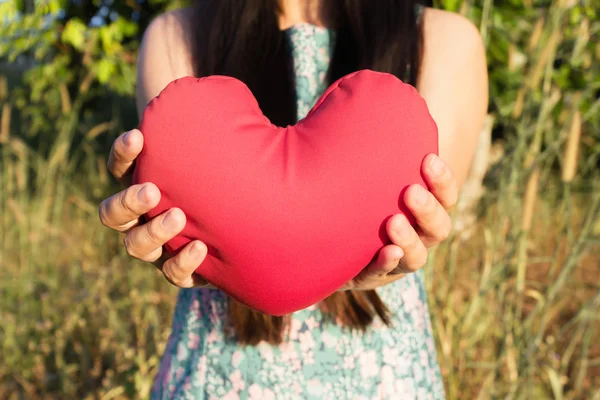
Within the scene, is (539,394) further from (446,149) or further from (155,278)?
(155,278)

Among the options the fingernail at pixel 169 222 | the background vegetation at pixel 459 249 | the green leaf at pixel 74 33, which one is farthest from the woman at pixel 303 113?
the green leaf at pixel 74 33

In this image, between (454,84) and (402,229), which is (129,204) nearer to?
(402,229)

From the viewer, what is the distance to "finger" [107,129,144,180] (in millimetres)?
595

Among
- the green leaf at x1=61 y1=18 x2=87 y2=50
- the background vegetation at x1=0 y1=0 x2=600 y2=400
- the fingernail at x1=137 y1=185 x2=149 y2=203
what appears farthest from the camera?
the green leaf at x1=61 y1=18 x2=87 y2=50

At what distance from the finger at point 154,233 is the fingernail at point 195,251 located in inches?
0.8

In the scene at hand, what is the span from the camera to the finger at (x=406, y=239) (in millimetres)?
603

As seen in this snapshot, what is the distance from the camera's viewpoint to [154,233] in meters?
0.61

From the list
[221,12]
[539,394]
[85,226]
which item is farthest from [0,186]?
[539,394]

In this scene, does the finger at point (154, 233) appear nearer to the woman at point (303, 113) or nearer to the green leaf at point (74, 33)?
the woman at point (303, 113)

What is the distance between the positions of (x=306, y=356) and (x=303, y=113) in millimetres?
328

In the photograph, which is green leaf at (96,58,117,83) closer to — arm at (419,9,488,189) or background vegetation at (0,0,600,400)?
background vegetation at (0,0,600,400)

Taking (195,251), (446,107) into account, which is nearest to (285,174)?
(195,251)

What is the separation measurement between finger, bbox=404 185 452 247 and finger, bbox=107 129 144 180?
26cm

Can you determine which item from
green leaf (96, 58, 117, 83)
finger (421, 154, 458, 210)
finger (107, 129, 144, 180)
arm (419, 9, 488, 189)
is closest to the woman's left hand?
finger (421, 154, 458, 210)
